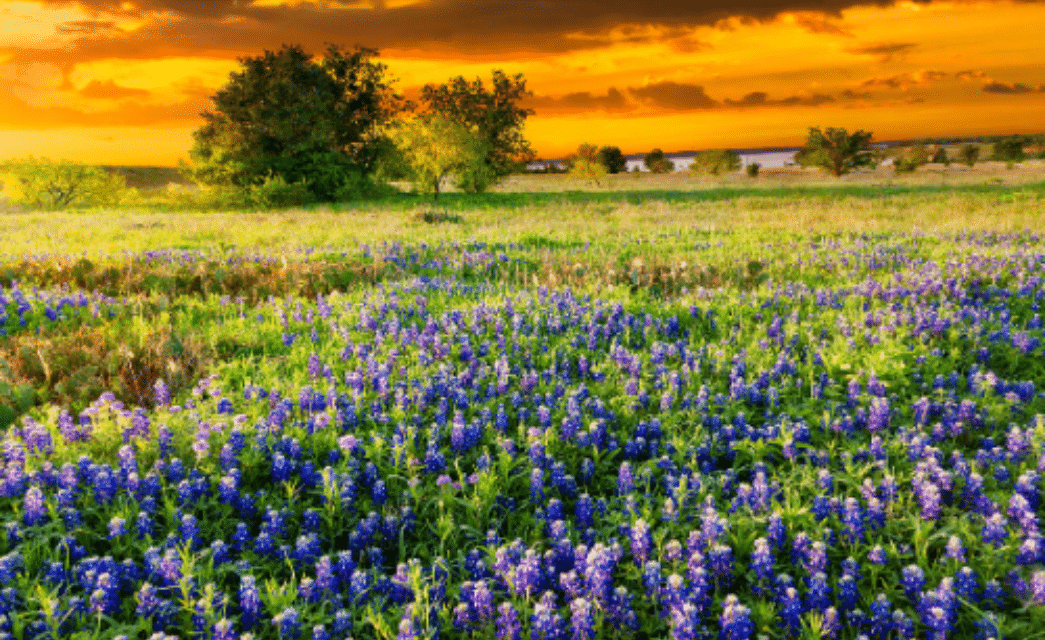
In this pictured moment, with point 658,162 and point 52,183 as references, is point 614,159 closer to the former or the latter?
point 658,162

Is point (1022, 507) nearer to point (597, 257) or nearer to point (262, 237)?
point (597, 257)

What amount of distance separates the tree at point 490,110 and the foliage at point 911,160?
59.1 m

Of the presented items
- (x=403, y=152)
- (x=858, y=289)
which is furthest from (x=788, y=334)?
(x=403, y=152)

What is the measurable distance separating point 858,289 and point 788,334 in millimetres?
2545

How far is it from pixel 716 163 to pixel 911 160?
2947cm

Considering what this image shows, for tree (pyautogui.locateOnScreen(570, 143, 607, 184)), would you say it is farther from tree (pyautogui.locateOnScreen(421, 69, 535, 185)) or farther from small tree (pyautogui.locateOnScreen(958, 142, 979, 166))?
small tree (pyautogui.locateOnScreen(958, 142, 979, 166))

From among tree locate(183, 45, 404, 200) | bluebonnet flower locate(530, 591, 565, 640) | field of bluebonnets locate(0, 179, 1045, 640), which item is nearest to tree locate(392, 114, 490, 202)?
tree locate(183, 45, 404, 200)

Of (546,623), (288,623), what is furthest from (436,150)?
(546,623)

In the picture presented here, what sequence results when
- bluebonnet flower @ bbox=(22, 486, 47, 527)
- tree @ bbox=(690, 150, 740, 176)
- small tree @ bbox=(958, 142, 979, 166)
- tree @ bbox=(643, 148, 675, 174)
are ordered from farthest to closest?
1. tree @ bbox=(643, 148, 675, 174)
2. tree @ bbox=(690, 150, 740, 176)
3. small tree @ bbox=(958, 142, 979, 166)
4. bluebonnet flower @ bbox=(22, 486, 47, 527)

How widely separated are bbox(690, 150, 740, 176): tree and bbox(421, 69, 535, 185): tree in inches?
2154

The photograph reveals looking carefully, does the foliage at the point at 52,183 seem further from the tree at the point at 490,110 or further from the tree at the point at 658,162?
the tree at the point at 658,162

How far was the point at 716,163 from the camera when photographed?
11412cm

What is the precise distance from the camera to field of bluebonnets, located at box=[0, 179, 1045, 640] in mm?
3109

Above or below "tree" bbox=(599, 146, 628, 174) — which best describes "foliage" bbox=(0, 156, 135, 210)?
below
